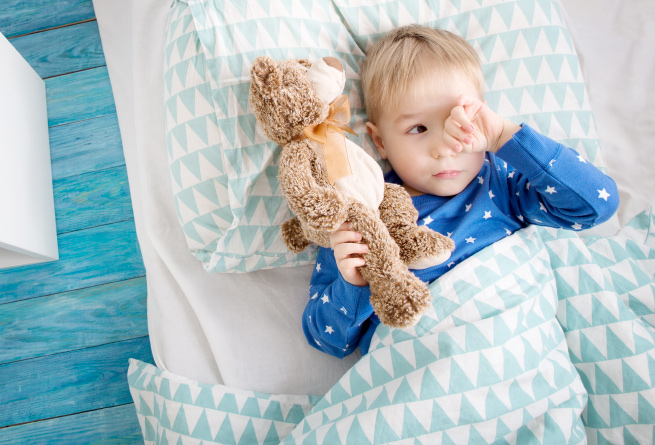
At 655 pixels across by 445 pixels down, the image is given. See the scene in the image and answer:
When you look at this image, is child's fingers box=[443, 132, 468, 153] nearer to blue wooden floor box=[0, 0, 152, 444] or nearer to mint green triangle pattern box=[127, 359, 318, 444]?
mint green triangle pattern box=[127, 359, 318, 444]

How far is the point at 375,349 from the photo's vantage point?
831 millimetres

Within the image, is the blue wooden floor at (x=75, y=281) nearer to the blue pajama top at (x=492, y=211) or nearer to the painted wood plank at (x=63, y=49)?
the painted wood plank at (x=63, y=49)

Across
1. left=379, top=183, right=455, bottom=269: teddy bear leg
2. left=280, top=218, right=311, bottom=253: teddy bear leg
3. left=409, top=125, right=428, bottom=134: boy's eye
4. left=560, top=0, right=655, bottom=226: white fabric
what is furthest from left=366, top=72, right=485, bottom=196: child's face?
left=560, top=0, right=655, bottom=226: white fabric

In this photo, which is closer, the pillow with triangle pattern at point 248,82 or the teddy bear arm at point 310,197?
the teddy bear arm at point 310,197

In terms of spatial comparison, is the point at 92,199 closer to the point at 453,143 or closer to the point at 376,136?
the point at 376,136

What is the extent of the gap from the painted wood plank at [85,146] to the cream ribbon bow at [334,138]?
0.79 m

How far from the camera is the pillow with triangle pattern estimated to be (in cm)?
83

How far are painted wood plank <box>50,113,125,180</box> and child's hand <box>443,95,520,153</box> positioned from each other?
36.7 inches

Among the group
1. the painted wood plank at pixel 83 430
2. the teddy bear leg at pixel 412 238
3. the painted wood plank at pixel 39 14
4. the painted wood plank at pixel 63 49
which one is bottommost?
the painted wood plank at pixel 83 430

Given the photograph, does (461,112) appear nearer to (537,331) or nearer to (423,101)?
(423,101)

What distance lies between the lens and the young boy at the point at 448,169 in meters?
0.77

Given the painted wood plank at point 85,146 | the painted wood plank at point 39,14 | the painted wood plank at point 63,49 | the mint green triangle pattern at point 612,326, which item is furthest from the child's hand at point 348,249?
the painted wood plank at point 39,14

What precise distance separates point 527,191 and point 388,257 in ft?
1.35

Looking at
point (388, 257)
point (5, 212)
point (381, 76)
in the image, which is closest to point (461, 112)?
point (381, 76)
